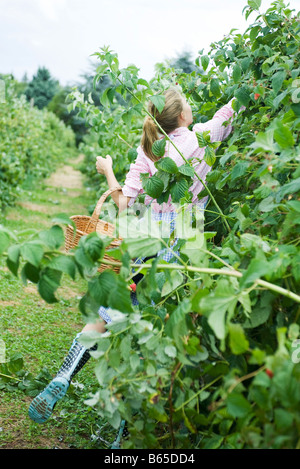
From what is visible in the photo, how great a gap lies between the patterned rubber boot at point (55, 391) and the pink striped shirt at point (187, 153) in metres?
0.80

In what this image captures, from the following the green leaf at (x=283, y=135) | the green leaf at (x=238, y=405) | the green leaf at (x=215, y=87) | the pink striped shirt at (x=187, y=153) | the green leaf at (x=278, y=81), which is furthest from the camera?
the green leaf at (x=215, y=87)

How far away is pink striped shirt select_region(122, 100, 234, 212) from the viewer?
2246 mm

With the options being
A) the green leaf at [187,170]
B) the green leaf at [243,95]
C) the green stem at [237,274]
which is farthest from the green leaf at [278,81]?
the green stem at [237,274]

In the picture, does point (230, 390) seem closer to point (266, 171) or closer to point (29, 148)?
point (266, 171)

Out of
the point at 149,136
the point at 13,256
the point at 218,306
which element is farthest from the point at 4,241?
the point at 149,136

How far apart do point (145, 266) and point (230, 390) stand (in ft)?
1.21

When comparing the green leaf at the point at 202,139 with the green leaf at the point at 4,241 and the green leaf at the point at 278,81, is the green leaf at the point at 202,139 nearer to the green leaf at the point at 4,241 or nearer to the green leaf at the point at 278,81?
the green leaf at the point at 278,81

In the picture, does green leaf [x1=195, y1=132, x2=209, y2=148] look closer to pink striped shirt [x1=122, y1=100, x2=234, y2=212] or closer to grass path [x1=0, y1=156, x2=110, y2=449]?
pink striped shirt [x1=122, y1=100, x2=234, y2=212]

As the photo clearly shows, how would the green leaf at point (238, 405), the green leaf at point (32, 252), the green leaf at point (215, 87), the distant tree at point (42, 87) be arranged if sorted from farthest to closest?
1. the distant tree at point (42, 87)
2. the green leaf at point (215, 87)
3. the green leaf at point (32, 252)
4. the green leaf at point (238, 405)

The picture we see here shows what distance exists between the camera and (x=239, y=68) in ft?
6.81

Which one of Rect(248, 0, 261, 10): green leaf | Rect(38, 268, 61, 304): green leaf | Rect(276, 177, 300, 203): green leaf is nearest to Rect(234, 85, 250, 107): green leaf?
Rect(248, 0, 261, 10): green leaf

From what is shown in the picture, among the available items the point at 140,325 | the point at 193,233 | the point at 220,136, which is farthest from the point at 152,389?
the point at 220,136

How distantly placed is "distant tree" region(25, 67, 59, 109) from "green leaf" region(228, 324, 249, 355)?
41504 millimetres

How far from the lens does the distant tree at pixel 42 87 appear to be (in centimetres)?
4059
